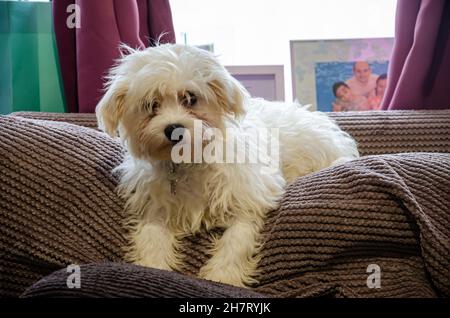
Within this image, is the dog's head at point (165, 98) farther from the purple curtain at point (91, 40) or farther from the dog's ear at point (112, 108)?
the purple curtain at point (91, 40)

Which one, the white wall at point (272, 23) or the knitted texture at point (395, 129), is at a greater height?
the white wall at point (272, 23)

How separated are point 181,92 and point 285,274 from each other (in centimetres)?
55

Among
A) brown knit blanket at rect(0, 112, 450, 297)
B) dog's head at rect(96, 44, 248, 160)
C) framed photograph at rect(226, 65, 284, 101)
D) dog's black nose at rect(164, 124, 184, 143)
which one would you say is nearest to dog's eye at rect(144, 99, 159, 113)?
dog's head at rect(96, 44, 248, 160)

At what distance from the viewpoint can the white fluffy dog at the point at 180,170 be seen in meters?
1.31

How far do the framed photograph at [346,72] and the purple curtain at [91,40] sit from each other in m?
0.74

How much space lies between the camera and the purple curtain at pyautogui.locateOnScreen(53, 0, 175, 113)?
1970 millimetres

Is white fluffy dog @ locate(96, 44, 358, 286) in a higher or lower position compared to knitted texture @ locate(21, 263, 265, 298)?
higher

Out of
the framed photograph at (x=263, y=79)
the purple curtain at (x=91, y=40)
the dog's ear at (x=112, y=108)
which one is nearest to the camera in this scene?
the dog's ear at (x=112, y=108)

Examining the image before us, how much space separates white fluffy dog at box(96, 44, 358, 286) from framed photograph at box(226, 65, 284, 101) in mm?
930

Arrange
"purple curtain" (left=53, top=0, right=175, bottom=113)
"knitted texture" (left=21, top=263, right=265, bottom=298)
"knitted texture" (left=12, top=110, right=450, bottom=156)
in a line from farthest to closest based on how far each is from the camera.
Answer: "purple curtain" (left=53, top=0, right=175, bottom=113)
"knitted texture" (left=12, top=110, right=450, bottom=156)
"knitted texture" (left=21, top=263, right=265, bottom=298)
